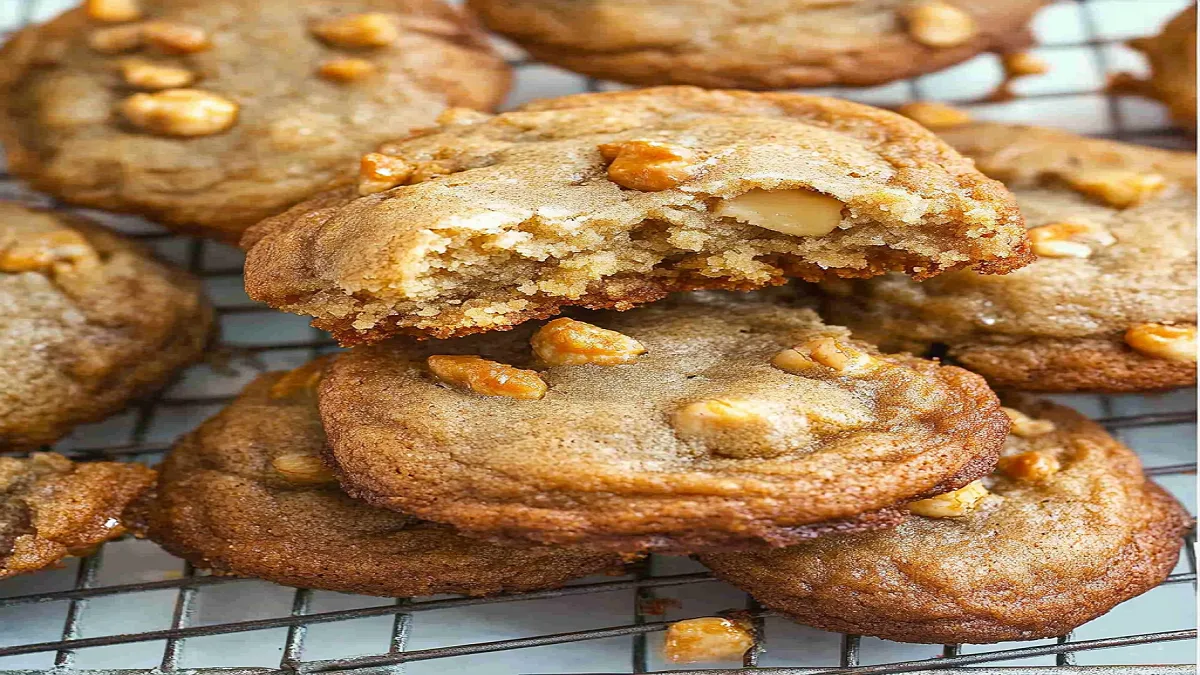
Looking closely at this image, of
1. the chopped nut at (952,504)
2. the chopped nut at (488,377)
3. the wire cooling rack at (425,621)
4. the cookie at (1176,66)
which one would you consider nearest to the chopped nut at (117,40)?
the wire cooling rack at (425,621)

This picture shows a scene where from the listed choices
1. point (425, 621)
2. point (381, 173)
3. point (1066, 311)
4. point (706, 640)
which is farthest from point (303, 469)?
point (1066, 311)

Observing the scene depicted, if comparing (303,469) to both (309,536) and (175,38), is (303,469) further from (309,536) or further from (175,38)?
(175,38)

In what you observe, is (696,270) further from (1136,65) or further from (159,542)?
(1136,65)

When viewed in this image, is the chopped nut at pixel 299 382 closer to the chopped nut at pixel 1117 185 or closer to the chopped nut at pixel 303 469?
the chopped nut at pixel 303 469

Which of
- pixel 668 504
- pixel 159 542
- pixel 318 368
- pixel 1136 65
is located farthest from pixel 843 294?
pixel 1136 65

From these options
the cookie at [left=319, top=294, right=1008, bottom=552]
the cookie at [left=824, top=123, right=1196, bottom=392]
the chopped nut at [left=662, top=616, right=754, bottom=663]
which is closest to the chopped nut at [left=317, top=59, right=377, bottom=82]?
the cookie at [left=319, top=294, right=1008, bottom=552]

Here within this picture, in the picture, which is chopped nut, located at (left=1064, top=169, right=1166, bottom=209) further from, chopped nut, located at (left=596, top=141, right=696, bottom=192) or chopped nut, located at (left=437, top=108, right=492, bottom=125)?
chopped nut, located at (left=437, top=108, right=492, bottom=125)
